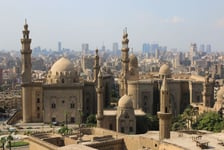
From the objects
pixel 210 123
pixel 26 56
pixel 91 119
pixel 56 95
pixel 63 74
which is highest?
pixel 26 56

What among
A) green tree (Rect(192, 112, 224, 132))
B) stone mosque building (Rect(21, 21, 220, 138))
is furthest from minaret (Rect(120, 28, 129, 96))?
green tree (Rect(192, 112, 224, 132))

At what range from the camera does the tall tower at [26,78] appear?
4784cm

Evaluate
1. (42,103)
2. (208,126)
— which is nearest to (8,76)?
(42,103)

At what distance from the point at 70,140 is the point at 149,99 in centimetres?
1910

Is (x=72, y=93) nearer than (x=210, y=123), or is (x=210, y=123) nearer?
(x=210, y=123)

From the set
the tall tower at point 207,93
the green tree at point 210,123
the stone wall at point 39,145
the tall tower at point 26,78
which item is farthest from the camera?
the tall tower at point 26,78

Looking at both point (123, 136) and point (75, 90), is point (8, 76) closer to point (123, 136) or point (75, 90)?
point (75, 90)

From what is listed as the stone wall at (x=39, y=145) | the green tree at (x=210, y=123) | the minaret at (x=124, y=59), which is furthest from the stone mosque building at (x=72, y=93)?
the stone wall at (x=39, y=145)

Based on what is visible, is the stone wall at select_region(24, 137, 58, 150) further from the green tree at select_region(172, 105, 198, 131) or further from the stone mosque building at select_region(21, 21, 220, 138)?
the stone mosque building at select_region(21, 21, 220, 138)

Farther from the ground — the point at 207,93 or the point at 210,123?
the point at 207,93

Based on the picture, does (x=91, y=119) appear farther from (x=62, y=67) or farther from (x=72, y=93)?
(x=62, y=67)

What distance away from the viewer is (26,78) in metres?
48.2

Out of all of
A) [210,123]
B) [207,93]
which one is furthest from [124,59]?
[210,123]

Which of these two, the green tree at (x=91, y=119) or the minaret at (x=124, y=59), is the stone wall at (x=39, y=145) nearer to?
the green tree at (x=91, y=119)
